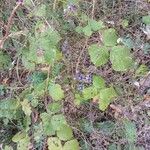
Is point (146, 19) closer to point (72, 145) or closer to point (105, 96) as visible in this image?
point (105, 96)

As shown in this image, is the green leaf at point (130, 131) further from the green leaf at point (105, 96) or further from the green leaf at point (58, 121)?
the green leaf at point (58, 121)

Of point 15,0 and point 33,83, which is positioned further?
point 15,0

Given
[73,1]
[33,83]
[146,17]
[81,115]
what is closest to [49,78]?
[33,83]

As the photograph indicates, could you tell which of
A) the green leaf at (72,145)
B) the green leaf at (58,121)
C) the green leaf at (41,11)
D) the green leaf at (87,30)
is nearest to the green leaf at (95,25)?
the green leaf at (87,30)

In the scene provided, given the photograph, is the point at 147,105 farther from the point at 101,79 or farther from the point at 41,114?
the point at 41,114

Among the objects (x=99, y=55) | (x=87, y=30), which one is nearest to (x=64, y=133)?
(x=99, y=55)

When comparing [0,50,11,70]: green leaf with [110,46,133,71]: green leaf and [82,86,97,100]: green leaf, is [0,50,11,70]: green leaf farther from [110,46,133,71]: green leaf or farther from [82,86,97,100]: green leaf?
[110,46,133,71]: green leaf
